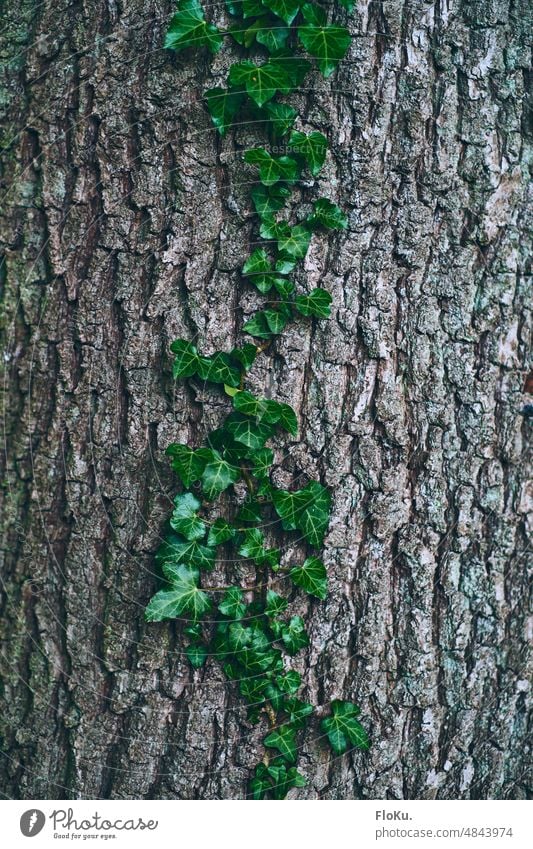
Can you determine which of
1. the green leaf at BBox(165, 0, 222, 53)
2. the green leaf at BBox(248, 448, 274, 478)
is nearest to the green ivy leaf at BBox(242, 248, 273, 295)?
the green leaf at BBox(248, 448, 274, 478)

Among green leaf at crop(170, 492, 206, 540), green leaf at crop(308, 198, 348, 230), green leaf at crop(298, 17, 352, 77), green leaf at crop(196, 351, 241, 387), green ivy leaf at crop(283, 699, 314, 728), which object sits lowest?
green ivy leaf at crop(283, 699, 314, 728)

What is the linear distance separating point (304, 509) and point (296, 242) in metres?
0.74

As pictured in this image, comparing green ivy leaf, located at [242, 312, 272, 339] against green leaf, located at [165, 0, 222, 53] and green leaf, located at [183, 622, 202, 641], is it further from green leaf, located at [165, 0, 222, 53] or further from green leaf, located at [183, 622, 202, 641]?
green leaf, located at [183, 622, 202, 641]

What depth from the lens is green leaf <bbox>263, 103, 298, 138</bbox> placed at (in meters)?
1.66

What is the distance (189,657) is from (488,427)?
1099mm

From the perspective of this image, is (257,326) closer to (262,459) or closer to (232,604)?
(262,459)

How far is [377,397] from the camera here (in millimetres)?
1756

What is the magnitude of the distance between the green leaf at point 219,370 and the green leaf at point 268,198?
0.40 m

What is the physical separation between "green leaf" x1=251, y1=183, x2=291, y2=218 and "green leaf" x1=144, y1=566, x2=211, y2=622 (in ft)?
3.32

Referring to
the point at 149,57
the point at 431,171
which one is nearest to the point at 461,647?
the point at 431,171

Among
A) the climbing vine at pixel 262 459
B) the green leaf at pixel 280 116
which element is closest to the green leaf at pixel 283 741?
the climbing vine at pixel 262 459

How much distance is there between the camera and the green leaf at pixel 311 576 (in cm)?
174

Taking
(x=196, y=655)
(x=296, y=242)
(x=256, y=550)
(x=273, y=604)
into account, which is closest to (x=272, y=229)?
(x=296, y=242)

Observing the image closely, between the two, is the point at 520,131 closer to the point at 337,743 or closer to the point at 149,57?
the point at 149,57
